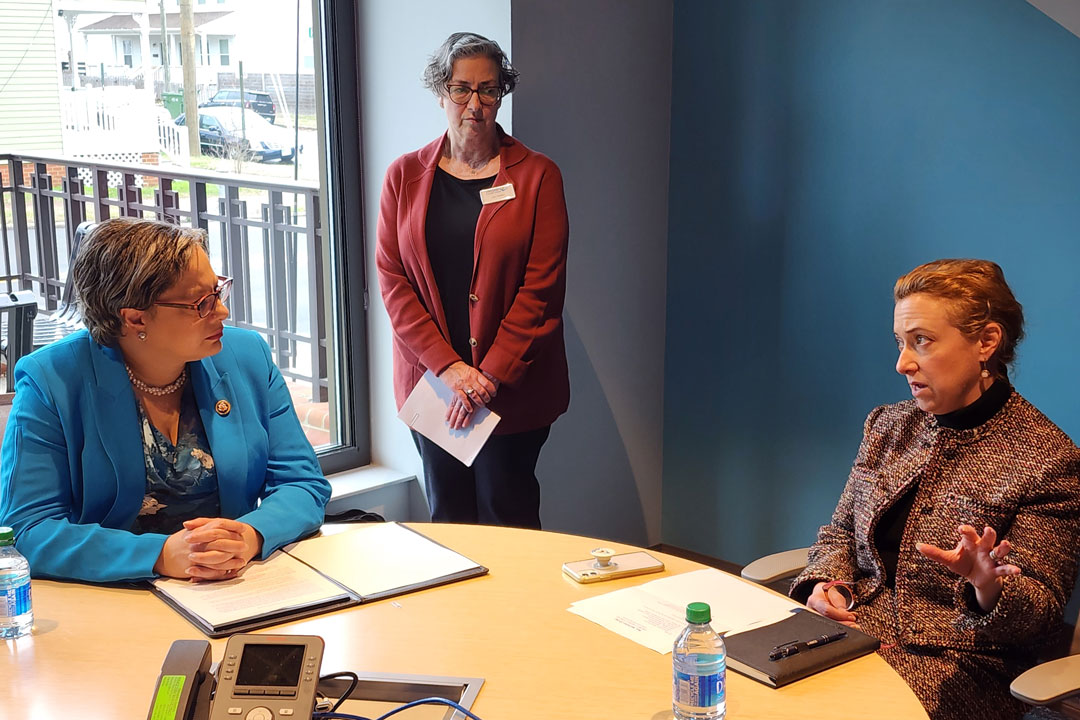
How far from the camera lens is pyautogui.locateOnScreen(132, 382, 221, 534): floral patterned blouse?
207 centimetres

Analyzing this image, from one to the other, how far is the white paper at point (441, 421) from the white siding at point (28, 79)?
131 cm

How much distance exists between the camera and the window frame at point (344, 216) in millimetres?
3637

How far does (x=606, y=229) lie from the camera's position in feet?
12.1

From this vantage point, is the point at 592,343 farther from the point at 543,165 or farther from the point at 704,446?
the point at 543,165

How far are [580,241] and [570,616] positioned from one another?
204cm

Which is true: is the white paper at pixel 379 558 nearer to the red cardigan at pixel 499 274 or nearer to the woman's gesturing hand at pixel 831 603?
the woman's gesturing hand at pixel 831 603

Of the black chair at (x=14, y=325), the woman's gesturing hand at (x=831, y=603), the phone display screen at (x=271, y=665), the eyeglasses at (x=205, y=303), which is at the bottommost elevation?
the woman's gesturing hand at (x=831, y=603)

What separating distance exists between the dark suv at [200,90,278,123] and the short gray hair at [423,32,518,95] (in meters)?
0.90

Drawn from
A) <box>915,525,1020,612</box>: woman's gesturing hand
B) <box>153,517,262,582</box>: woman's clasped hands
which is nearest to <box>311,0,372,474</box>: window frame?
<box>153,517,262,582</box>: woman's clasped hands

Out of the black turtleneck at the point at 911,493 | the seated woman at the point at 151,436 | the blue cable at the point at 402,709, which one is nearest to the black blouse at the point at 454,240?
the seated woman at the point at 151,436

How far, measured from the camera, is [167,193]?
3463 mm

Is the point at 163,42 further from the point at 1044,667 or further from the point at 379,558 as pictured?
the point at 1044,667

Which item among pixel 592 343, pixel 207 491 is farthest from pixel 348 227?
pixel 207 491

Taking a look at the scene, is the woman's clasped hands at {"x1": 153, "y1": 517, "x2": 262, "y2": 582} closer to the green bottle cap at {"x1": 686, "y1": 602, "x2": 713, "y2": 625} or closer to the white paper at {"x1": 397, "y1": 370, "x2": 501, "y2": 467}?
the green bottle cap at {"x1": 686, "y1": 602, "x2": 713, "y2": 625}
